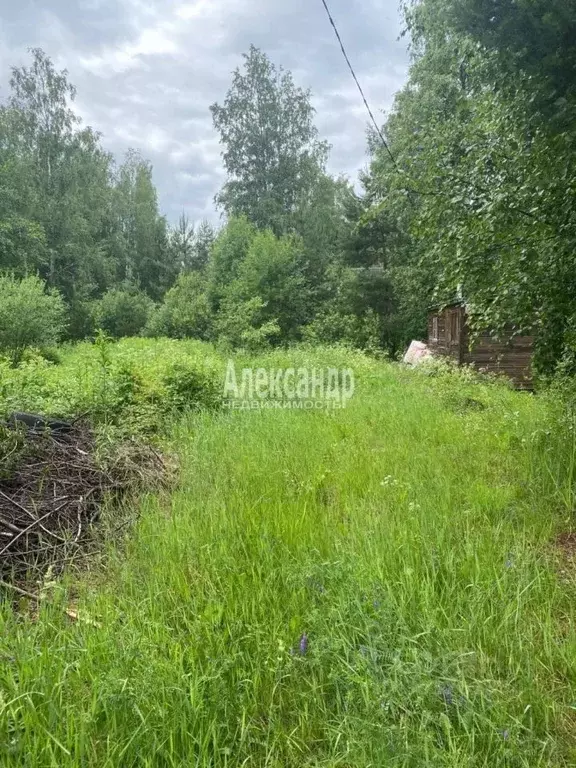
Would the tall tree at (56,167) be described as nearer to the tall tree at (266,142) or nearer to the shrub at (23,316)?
the tall tree at (266,142)

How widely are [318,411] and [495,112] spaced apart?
3766 millimetres

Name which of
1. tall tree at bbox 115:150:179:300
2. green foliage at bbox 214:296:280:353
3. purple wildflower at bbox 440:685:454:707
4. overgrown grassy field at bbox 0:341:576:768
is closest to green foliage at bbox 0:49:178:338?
tall tree at bbox 115:150:179:300

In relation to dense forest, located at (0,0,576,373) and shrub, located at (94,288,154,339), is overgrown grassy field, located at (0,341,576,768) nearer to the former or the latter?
dense forest, located at (0,0,576,373)

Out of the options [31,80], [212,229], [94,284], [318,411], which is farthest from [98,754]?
[212,229]

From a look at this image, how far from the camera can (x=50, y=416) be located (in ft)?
14.3

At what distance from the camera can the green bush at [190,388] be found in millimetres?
5879

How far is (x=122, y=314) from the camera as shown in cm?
2206

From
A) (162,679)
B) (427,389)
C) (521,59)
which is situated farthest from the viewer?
(427,389)

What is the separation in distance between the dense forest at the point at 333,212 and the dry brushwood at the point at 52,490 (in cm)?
310

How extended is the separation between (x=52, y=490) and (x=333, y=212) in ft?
76.7

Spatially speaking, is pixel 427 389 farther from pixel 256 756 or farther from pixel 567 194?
pixel 256 756

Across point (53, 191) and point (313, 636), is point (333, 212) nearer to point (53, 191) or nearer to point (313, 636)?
point (53, 191)

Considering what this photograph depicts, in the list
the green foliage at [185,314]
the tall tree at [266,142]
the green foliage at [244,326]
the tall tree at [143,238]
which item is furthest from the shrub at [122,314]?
the tall tree at [266,142]

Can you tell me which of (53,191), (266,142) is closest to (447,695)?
(53,191)
